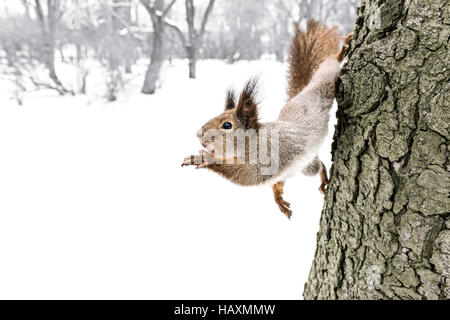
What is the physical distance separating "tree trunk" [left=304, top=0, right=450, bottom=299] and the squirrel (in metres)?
0.05

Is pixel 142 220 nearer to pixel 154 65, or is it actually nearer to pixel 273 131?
pixel 273 131

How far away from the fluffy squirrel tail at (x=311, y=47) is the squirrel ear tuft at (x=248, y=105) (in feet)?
0.70

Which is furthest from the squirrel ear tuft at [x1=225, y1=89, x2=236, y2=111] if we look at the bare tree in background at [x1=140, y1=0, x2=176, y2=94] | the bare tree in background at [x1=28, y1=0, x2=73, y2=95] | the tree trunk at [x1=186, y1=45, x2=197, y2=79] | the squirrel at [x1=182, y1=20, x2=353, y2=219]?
the tree trunk at [x1=186, y1=45, x2=197, y2=79]

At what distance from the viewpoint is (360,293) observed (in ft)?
2.21

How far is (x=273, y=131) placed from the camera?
26.2 inches

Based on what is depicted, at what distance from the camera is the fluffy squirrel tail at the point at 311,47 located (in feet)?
2.48

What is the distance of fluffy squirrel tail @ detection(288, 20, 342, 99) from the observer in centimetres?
76

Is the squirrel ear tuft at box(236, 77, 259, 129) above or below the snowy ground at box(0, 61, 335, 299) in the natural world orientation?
above

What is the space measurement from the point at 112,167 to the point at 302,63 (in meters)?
2.51

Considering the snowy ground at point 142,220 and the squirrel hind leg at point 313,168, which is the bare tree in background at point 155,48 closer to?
the snowy ground at point 142,220

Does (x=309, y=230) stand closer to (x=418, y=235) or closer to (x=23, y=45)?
(x=418, y=235)

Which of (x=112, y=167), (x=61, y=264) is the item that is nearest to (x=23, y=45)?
(x=112, y=167)

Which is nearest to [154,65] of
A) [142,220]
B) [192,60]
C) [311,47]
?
[192,60]

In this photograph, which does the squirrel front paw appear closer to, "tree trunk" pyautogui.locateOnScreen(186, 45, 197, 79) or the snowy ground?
the snowy ground
